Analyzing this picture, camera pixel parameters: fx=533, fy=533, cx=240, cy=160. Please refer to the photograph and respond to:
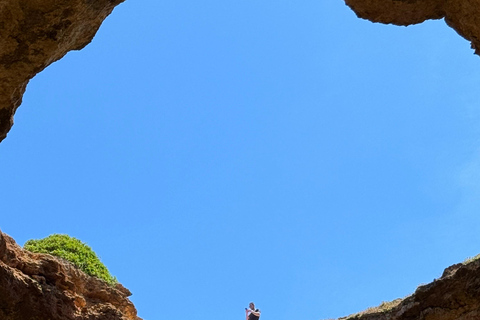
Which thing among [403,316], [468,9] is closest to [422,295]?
[403,316]

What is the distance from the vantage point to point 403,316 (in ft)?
44.3

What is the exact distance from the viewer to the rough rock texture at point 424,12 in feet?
34.9

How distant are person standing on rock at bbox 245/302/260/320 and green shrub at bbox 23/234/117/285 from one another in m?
6.17

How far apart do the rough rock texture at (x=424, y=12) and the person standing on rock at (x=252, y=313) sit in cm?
1277

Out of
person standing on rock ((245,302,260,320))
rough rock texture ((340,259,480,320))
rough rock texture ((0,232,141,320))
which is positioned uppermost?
person standing on rock ((245,302,260,320))

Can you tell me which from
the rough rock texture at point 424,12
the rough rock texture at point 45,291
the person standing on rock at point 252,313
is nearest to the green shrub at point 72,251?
the rough rock texture at point 45,291

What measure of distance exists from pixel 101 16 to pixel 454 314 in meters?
10.4

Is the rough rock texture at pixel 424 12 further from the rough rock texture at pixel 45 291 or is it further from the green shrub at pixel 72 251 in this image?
the green shrub at pixel 72 251

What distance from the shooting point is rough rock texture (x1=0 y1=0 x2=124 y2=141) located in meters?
9.13

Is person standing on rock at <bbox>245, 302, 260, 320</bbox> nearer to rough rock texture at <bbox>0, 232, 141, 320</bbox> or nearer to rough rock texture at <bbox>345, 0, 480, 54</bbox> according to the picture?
rough rock texture at <bbox>0, 232, 141, 320</bbox>

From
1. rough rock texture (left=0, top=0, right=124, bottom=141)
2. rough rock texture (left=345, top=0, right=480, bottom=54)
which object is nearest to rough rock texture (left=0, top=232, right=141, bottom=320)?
rough rock texture (left=0, top=0, right=124, bottom=141)

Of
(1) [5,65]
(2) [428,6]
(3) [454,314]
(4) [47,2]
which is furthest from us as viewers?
(3) [454,314]

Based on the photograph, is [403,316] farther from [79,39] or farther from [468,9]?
[79,39]

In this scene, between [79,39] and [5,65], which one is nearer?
[5,65]
